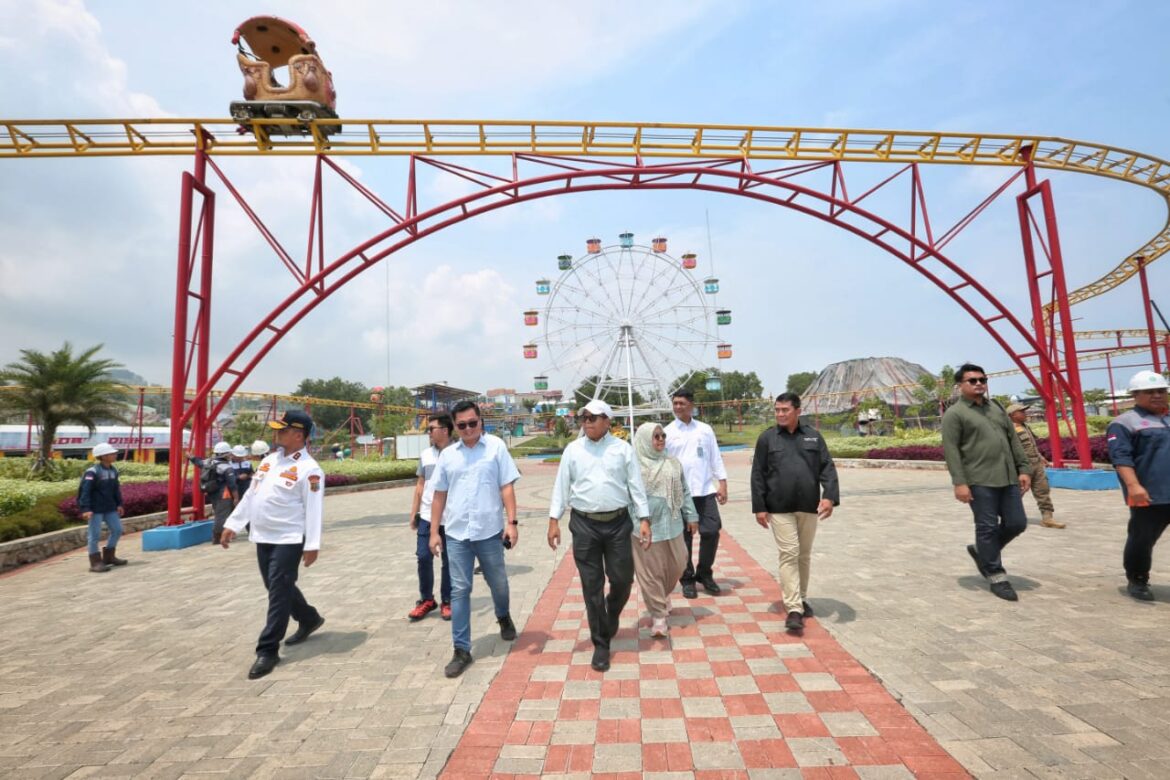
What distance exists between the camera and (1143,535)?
436cm

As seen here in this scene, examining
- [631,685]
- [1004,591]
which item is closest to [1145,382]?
[1004,591]

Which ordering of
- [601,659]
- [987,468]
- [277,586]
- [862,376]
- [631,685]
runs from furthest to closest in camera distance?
1. [862,376]
2. [987,468]
3. [277,586]
4. [601,659]
5. [631,685]

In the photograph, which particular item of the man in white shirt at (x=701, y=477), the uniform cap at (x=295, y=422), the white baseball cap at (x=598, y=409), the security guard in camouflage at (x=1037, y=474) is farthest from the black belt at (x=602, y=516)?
the security guard in camouflage at (x=1037, y=474)

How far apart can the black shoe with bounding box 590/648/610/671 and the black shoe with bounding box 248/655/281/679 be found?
222cm

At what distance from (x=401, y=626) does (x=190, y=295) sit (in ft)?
26.7

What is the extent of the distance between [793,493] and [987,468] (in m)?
2.03

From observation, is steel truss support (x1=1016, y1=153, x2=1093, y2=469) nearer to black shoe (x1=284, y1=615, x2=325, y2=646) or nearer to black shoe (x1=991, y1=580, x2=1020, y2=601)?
black shoe (x1=991, y1=580, x2=1020, y2=601)

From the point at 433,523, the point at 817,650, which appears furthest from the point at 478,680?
the point at 817,650

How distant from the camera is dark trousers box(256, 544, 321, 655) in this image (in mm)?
3736

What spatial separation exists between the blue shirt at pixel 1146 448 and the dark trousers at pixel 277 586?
6281 mm

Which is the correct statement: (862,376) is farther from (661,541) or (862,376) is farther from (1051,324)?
(661,541)

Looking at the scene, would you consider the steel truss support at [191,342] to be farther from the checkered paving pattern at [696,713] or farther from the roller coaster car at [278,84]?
the checkered paving pattern at [696,713]

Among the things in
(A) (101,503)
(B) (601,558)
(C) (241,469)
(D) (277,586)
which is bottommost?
(D) (277,586)

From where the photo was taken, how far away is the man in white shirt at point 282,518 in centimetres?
385
